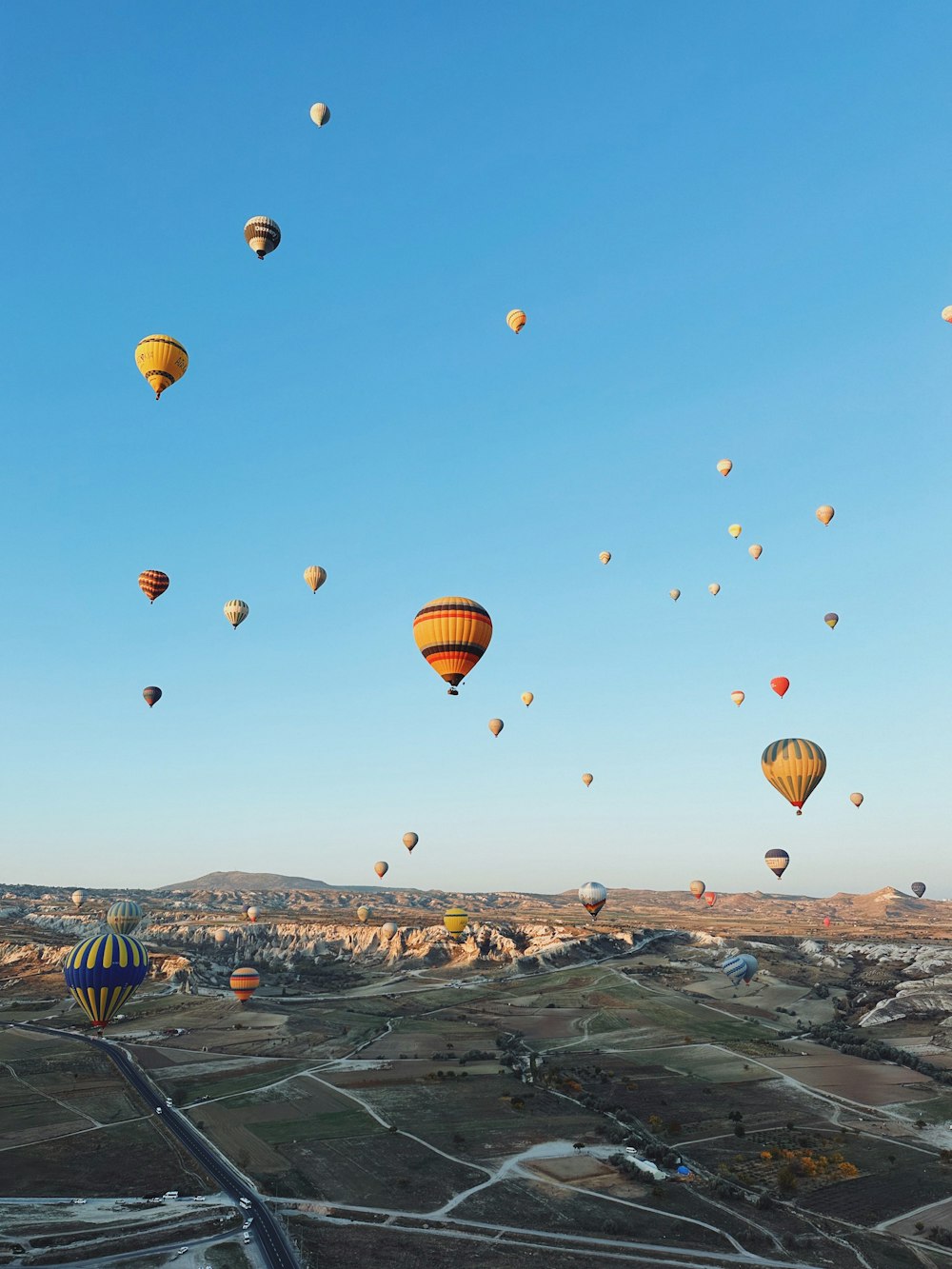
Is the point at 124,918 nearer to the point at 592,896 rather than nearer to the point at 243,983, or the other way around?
the point at 243,983

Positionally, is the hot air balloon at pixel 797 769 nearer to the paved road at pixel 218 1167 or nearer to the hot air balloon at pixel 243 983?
the paved road at pixel 218 1167

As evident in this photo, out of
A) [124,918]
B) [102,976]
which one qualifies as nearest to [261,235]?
[102,976]

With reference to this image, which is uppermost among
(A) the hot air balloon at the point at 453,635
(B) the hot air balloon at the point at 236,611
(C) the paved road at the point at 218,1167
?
(B) the hot air balloon at the point at 236,611

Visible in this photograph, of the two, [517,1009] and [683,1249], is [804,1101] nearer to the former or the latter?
[683,1249]

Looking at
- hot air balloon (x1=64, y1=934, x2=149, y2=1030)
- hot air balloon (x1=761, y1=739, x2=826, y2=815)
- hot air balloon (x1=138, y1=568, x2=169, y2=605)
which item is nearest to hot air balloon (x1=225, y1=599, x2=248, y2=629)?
hot air balloon (x1=138, y1=568, x2=169, y2=605)

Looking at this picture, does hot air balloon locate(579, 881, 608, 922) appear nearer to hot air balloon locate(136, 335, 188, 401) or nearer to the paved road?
the paved road

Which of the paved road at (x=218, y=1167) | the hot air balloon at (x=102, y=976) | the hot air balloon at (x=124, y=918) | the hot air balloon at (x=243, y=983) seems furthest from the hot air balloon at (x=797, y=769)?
the hot air balloon at (x=124, y=918)

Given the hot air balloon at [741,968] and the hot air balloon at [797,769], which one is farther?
the hot air balloon at [741,968]
